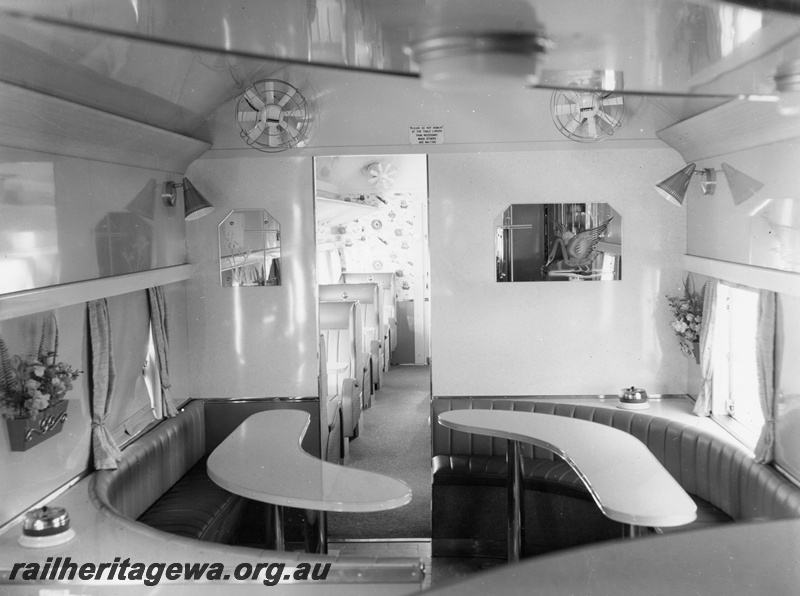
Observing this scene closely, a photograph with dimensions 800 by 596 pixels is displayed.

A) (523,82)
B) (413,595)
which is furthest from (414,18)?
(413,595)

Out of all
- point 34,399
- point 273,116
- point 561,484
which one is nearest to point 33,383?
point 34,399

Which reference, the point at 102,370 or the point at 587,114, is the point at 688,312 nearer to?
the point at 587,114

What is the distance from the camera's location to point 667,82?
1.44 ft

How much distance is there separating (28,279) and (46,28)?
0.20 meters

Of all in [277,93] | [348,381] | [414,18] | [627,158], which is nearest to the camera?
[414,18]

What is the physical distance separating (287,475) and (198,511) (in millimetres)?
68

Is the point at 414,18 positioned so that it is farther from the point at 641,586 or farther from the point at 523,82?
the point at 641,586

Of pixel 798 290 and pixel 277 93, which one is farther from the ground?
pixel 277 93

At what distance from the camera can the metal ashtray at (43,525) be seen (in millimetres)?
391

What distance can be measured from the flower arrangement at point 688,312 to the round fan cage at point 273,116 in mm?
329

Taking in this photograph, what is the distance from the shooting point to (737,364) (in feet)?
1.71

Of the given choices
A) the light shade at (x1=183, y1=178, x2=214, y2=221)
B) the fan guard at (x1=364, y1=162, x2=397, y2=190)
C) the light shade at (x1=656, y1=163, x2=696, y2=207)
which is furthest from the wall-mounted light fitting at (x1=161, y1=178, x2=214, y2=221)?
the light shade at (x1=656, y1=163, x2=696, y2=207)

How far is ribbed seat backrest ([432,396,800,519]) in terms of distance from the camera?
47cm

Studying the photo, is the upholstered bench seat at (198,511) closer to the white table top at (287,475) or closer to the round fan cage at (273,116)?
Result: the white table top at (287,475)
